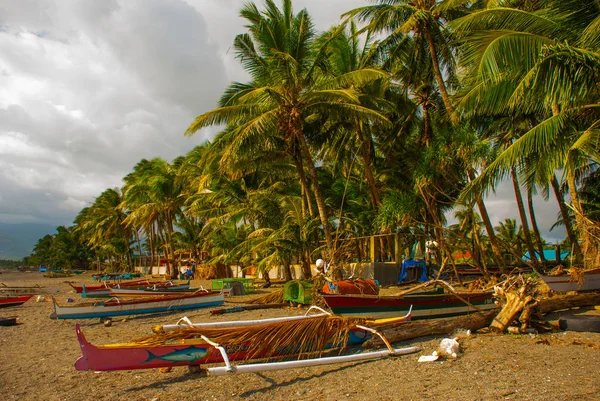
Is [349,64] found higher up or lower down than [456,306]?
higher up

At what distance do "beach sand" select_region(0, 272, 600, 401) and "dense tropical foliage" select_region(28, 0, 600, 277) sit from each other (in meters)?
4.04

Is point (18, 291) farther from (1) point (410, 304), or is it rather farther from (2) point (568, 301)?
(2) point (568, 301)

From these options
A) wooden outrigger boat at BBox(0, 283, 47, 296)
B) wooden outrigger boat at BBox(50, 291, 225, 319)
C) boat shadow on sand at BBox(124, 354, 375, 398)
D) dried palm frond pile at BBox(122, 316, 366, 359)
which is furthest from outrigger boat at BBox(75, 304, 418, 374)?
wooden outrigger boat at BBox(0, 283, 47, 296)

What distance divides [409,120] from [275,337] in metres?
17.4

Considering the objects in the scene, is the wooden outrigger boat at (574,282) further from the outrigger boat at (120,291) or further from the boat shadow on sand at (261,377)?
the outrigger boat at (120,291)

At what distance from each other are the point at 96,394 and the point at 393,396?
3910mm

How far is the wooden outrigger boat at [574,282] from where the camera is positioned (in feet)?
37.1

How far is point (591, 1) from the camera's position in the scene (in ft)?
29.9

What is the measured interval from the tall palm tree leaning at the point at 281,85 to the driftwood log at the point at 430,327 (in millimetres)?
6316

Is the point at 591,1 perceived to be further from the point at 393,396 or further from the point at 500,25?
the point at 393,396

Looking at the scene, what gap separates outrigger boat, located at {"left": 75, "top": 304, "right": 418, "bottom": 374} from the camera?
17.6 ft

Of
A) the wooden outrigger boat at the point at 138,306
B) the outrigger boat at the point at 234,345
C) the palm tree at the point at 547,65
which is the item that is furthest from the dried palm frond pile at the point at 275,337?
the wooden outrigger boat at the point at 138,306

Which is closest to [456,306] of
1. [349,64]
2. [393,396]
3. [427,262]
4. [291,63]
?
[393,396]

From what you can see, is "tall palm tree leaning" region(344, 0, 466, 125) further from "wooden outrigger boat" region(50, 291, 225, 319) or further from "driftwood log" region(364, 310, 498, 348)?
"wooden outrigger boat" region(50, 291, 225, 319)
